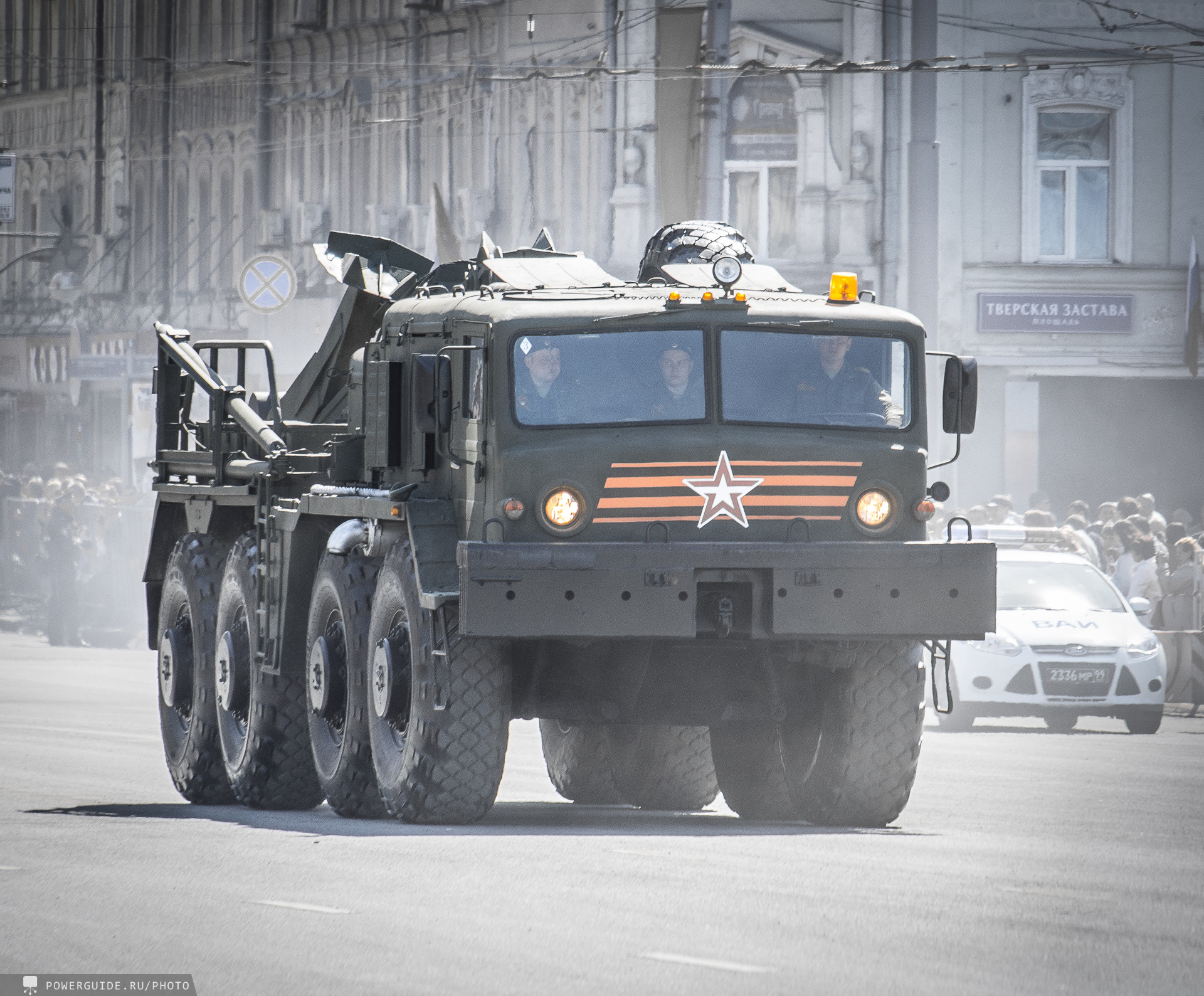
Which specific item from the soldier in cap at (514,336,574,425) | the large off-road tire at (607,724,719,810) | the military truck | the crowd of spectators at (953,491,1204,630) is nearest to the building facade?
the crowd of spectators at (953,491,1204,630)

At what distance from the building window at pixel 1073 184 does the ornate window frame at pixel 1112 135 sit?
0.10 m

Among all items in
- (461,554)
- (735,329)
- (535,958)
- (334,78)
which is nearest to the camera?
(535,958)

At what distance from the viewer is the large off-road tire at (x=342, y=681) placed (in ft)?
43.2

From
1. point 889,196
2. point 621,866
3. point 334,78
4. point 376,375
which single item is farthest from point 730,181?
point 621,866

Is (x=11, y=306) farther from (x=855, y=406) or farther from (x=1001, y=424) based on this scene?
(x=855, y=406)

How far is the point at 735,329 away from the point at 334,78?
3507 cm

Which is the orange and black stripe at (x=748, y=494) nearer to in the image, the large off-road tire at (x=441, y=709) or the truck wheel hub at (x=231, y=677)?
the large off-road tire at (x=441, y=709)

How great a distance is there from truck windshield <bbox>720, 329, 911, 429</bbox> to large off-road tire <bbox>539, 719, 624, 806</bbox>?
309cm

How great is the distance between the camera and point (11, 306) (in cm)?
6050

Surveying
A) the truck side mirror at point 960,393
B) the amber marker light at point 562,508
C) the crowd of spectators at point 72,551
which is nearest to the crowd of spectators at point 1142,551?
the truck side mirror at point 960,393

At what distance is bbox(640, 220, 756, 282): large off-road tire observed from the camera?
548 inches

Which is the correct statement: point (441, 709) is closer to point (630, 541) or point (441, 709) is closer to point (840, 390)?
point (630, 541)

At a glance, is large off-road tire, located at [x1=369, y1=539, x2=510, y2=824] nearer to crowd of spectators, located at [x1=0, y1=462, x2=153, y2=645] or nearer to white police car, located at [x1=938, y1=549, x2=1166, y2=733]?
white police car, located at [x1=938, y1=549, x2=1166, y2=733]

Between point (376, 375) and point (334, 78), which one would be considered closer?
point (376, 375)
